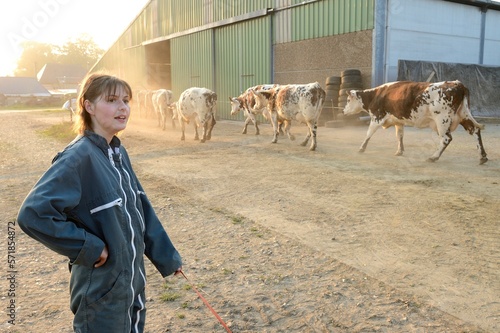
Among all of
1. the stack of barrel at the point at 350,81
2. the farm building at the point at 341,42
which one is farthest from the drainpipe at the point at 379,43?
the stack of barrel at the point at 350,81

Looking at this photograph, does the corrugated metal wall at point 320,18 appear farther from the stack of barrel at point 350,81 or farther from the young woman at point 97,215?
the young woman at point 97,215

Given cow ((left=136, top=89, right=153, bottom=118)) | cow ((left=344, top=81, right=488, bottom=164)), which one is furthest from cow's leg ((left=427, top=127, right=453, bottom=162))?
cow ((left=136, top=89, right=153, bottom=118))

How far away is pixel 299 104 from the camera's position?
463 inches

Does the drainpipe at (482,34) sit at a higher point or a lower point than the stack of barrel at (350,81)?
higher

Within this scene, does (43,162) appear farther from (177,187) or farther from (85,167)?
(85,167)

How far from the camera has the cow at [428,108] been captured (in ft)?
29.3

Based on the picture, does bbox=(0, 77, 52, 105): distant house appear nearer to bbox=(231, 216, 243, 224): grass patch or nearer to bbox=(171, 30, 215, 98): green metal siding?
bbox=(171, 30, 215, 98): green metal siding

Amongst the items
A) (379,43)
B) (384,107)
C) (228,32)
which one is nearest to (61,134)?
(228,32)

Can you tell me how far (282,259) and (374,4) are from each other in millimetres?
12852

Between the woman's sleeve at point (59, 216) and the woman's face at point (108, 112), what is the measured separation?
0.28 metres

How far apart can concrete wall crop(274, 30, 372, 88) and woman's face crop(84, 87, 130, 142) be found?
1410cm

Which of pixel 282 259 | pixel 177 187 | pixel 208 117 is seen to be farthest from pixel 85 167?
pixel 208 117

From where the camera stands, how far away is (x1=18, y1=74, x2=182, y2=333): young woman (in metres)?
1.72

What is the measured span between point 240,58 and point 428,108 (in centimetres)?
1325
